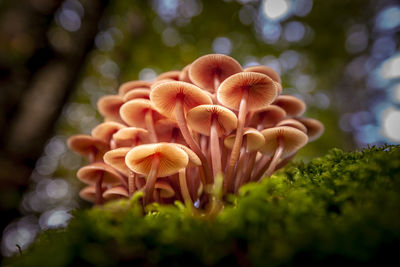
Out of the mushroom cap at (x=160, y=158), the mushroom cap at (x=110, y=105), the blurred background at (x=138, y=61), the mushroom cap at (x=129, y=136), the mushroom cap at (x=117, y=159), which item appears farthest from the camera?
the blurred background at (x=138, y=61)

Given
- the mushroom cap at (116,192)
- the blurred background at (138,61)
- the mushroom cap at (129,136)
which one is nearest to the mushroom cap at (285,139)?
the mushroom cap at (129,136)

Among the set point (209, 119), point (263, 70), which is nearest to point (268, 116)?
point (263, 70)

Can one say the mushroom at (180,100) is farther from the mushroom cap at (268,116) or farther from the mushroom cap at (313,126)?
the mushroom cap at (313,126)

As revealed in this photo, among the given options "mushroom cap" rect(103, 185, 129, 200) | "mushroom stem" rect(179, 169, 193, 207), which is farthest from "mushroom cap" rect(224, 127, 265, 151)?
"mushroom cap" rect(103, 185, 129, 200)

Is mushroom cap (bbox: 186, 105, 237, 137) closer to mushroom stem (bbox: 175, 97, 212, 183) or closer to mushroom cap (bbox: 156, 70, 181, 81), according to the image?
mushroom stem (bbox: 175, 97, 212, 183)

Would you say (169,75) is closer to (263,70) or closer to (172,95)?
(172,95)

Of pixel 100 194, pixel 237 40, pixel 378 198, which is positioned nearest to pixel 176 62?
pixel 237 40
